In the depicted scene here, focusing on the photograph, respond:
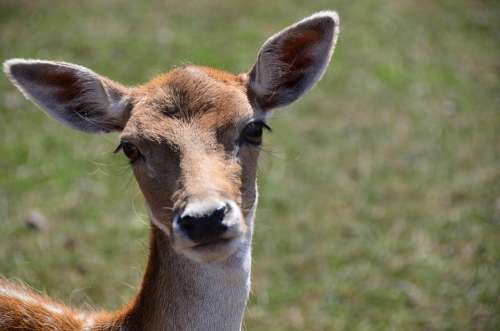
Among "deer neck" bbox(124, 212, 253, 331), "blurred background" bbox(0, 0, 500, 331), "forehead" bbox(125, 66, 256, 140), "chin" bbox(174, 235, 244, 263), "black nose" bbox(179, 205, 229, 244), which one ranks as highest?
"forehead" bbox(125, 66, 256, 140)

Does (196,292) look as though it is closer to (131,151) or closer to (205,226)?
(205,226)

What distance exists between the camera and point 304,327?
20.6ft

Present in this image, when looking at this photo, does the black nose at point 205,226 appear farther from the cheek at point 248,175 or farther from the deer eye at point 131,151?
the deer eye at point 131,151

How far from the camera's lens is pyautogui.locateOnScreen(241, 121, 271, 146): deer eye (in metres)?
4.12

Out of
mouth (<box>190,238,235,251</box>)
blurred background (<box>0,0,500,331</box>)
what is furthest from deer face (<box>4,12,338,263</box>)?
blurred background (<box>0,0,500,331</box>)

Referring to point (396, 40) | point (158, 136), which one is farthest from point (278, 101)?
point (396, 40)

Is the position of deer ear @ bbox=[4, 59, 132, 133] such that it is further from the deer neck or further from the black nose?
the black nose

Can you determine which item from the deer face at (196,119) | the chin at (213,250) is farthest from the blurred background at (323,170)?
the chin at (213,250)

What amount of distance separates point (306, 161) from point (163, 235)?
4.47 metres

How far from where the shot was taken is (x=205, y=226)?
3467 mm

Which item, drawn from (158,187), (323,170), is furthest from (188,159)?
(323,170)

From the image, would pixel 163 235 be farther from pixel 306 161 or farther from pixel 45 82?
pixel 306 161

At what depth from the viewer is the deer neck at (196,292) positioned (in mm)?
3998

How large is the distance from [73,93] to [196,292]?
1614 millimetres
